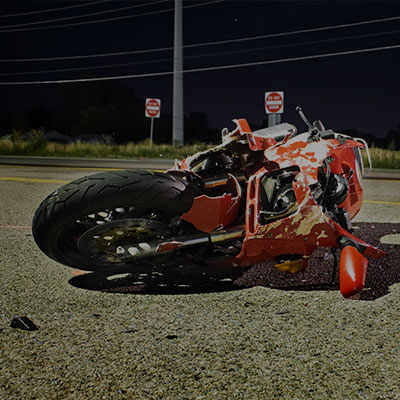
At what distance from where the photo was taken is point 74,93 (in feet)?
264

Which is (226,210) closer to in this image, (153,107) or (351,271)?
(351,271)

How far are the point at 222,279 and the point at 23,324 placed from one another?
1308 millimetres

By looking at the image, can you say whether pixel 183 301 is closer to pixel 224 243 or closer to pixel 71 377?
pixel 224 243

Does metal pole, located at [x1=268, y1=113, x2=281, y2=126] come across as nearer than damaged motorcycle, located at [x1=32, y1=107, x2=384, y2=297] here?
No

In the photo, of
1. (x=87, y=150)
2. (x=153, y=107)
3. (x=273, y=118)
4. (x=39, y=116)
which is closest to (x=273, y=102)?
(x=273, y=118)

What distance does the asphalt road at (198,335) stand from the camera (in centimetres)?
187

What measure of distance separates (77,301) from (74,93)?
269ft

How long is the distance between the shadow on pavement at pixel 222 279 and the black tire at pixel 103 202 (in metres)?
0.31

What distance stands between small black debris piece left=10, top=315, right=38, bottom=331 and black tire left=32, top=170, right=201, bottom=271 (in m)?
0.60

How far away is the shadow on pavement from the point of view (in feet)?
9.89

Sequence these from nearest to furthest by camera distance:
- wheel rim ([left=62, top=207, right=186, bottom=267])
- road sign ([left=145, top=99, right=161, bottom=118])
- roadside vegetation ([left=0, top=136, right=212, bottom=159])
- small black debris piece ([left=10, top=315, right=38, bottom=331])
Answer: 1. small black debris piece ([left=10, top=315, right=38, bottom=331])
2. wheel rim ([left=62, top=207, right=186, bottom=267])
3. roadside vegetation ([left=0, top=136, right=212, bottom=159])
4. road sign ([left=145, top=99, right=161, bottom=118])

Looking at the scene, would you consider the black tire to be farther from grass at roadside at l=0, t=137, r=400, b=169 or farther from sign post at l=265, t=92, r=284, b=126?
grass at roadside at l=0, t=137, r=400, b=169

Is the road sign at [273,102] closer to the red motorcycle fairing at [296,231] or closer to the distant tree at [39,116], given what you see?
the red motorcycle fairing at [296,231]

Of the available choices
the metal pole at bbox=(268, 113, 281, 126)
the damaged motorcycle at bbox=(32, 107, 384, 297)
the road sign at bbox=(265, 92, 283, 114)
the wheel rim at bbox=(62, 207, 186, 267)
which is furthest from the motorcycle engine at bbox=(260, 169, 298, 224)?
the road sign at bbox=(265, 92, 283, 114)
